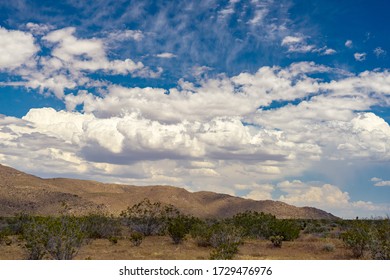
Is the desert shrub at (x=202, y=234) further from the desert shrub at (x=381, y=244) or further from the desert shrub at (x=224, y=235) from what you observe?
the desert shrub at (x=381, y=244)

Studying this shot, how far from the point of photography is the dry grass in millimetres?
26875

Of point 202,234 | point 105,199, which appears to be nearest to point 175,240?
point 202,234

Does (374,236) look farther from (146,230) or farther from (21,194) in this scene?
(21,194)

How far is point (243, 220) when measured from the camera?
140ft

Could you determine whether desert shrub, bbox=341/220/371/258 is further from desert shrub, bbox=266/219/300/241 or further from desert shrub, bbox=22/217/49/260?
desert shrub, bbox=22/217/49/260

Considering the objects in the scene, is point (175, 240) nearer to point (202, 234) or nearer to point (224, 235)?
point (202, 234)

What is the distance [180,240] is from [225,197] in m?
94.1

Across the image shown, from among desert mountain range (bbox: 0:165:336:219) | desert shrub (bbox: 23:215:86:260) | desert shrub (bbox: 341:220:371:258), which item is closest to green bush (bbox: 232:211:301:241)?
desert shrub (bbox: 341:220:371:258)

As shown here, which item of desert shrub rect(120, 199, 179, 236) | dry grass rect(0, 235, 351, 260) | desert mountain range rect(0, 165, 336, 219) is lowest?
dry grass rect(0, 235, 351, 260)

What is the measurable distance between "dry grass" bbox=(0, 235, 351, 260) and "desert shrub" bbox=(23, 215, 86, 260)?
2032mm

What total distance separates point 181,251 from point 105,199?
79234 millimetres

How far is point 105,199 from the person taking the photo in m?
106

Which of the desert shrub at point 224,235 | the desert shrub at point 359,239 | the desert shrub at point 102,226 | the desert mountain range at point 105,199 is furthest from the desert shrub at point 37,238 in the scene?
the desert mountain range at point 105,199
